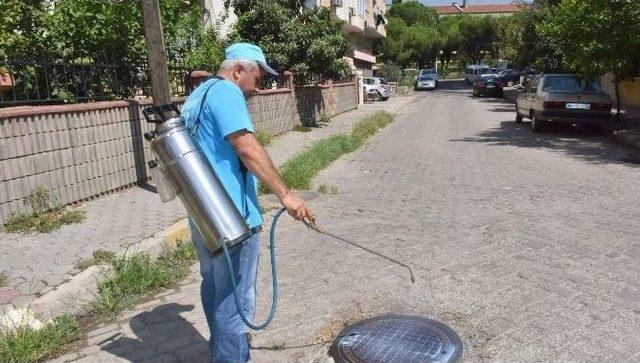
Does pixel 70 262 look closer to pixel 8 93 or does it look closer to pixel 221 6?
pixel 8 93

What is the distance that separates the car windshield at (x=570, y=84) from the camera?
14477mm

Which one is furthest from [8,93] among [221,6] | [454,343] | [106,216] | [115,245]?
[221,6]

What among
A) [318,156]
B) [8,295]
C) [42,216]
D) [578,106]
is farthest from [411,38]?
[8,295]

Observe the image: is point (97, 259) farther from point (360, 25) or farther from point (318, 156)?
point (360, 25)

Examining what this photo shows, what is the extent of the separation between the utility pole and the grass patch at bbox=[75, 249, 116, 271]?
2749mm

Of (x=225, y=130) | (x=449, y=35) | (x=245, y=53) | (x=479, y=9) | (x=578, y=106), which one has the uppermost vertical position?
(x=479, y=9)

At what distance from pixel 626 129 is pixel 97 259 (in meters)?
14.0

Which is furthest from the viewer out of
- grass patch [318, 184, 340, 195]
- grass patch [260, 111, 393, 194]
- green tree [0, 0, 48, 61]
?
grass patch [260, 111, 393, 194]

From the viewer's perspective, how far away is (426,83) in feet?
167

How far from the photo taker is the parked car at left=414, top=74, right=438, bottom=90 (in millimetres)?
50844

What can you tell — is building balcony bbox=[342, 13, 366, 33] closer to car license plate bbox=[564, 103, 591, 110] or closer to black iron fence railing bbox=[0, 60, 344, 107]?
car license plate bbox=[564, 103, 591, 110]

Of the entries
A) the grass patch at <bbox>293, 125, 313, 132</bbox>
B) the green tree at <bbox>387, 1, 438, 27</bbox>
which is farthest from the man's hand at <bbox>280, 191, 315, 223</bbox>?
the green tree at <bbox>387, 1, 438, 27</bbox>

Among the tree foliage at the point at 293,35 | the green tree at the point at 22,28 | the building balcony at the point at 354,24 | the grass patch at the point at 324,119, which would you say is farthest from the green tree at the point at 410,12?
the green tree at the point at 22,28

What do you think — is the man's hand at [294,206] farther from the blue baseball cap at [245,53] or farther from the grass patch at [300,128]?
the grass patch at [300,128]
